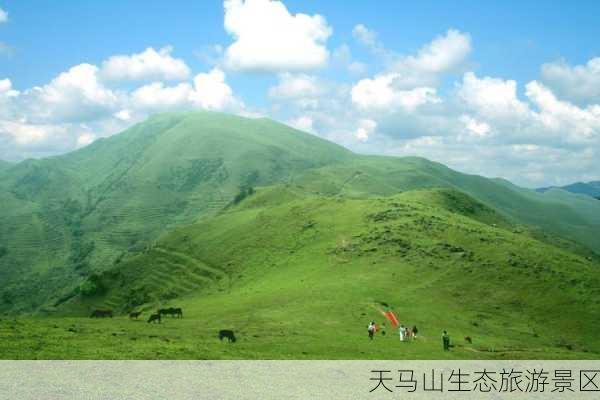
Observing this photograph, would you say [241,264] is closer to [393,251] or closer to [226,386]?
[393,251]

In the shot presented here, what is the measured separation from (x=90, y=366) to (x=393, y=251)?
238 feet

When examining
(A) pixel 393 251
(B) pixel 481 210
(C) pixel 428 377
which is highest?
(B) pixel 481 210

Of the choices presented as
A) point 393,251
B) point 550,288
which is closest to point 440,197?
point 393,251

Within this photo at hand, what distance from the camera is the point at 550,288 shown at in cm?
7931

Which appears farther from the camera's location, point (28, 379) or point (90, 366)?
point (90, 366)

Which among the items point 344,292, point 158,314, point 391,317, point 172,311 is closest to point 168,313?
point 172,311

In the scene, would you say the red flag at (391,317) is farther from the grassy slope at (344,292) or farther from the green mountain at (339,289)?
the green mountain at (339,289)

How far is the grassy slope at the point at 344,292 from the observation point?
45.4 metres

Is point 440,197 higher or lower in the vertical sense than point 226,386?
higher

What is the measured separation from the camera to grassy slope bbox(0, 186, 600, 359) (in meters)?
45.4

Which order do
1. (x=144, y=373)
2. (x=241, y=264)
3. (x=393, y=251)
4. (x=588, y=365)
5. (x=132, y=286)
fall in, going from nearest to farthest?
(x=144, y=373) → (x=588, y=365) → (x=393, y=251) → (x=241, y=264) → (x=132, y=286)

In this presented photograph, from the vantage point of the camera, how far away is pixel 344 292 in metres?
76.1

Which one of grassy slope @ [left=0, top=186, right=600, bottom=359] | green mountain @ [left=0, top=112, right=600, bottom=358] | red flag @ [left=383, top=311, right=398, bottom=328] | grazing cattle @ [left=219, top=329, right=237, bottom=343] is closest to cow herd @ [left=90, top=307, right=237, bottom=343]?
grazing cattle @ [left=219, top=329, right=237, bottom=343]

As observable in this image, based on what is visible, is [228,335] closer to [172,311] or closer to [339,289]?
[172,311]
